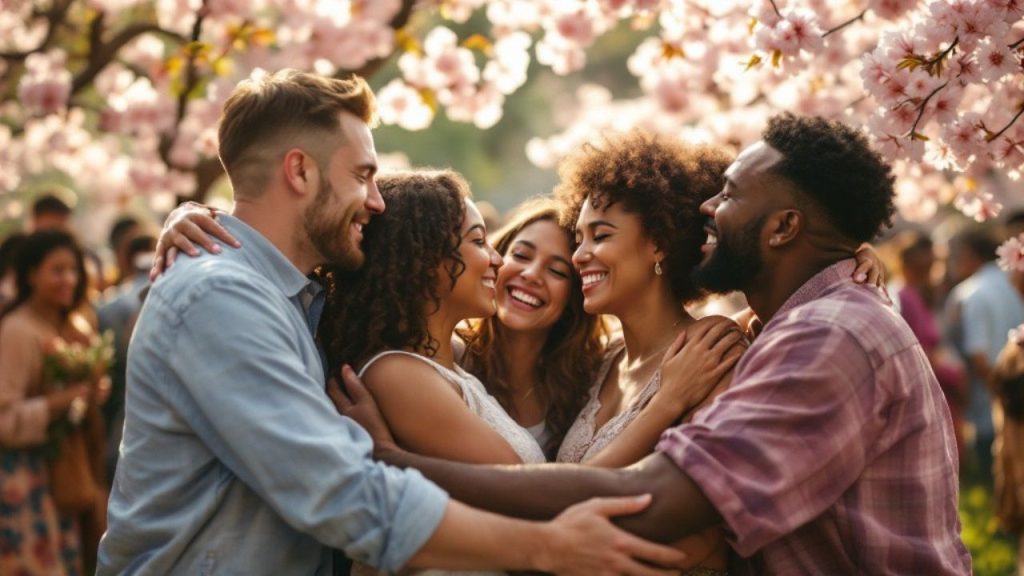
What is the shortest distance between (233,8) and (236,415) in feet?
12.1

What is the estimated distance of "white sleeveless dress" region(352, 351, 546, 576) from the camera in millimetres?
3707

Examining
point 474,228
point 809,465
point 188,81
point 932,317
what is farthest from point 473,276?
point 932,317

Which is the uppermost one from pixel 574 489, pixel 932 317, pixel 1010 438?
pixel 574 489

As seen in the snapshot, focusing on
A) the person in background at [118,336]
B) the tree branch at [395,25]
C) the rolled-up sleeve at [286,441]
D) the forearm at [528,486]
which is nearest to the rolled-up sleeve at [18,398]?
the person in background at [118,336]

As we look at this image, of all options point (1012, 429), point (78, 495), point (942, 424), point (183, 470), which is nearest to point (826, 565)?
point (942, 424)

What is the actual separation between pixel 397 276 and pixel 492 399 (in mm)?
549

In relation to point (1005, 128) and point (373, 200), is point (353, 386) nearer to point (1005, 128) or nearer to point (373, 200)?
point (373, 200)

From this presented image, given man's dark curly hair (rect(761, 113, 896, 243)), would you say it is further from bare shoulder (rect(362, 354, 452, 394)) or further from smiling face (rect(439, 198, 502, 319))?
bare shoulder (rect(362, 354, 452, 394))

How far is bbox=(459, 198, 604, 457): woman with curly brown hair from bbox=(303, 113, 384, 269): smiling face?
101cm

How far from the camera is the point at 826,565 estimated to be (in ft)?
10.8

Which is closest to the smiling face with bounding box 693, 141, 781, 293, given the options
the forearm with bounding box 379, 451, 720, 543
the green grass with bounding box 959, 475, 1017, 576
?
the forearm with bounding box 379, 451, 720, 543

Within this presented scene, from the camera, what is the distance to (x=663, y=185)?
417cm

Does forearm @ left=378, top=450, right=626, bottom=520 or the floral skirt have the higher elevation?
forearm @ left=378, top=450, right=626, bottom=520

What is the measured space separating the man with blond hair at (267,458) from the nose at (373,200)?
0.64 feet
